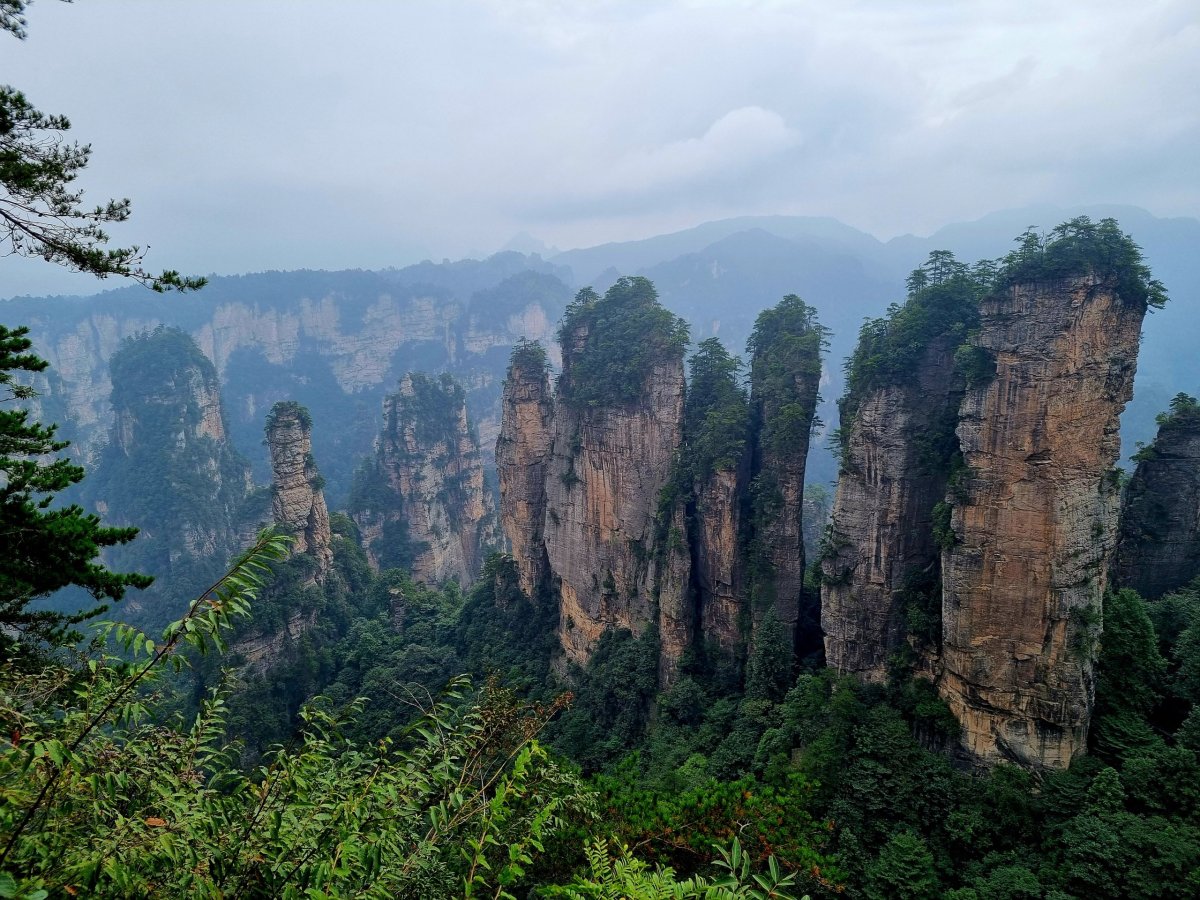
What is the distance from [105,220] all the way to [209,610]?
4.48 m

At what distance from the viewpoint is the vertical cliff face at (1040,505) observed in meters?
14.0

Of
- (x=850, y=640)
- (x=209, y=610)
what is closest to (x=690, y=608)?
(x=850, y=640)

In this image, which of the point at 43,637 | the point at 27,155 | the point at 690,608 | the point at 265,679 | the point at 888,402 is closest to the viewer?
the point at 27,155

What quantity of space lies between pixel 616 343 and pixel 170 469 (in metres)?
56.1

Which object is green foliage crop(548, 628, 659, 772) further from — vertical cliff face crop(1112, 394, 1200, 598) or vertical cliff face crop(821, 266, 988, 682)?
vertical cliff face crop(1112, 394, 1200, 598)

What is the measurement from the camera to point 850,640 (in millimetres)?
18312

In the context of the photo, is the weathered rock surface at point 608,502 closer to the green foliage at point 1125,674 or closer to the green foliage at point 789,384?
the green foliage at point 789,384

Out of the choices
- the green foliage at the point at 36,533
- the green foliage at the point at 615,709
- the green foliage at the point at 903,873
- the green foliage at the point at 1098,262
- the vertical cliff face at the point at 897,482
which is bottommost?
the green foliage at the point at 615,709

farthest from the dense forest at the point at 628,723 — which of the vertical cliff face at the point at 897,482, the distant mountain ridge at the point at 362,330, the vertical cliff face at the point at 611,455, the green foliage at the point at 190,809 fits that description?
the distant mountain ridge at the point at 362,330

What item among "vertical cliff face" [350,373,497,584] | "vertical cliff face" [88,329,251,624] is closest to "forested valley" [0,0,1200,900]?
"vertical cliff face" [350,373,497,584]

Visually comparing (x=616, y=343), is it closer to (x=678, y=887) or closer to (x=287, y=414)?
(x=287, y=414)

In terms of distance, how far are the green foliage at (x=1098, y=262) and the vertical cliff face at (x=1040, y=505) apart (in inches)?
6.8

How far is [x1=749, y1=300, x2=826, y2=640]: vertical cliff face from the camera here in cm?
2109

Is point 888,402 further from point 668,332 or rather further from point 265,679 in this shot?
point 265,679
